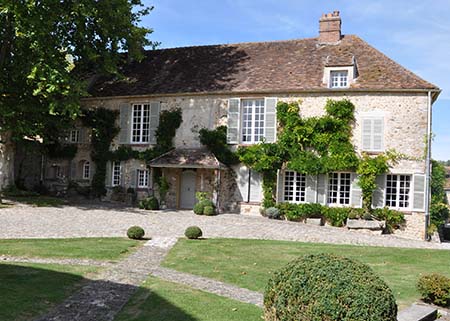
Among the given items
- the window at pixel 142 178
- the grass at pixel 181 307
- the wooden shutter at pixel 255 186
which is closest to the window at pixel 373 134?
the wooden shutter at pixel 255 186

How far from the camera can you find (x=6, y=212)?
17.6m

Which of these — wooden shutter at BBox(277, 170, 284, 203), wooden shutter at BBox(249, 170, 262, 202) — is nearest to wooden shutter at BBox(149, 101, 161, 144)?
wooden shutter at BBox(249, 170, 262, 202)

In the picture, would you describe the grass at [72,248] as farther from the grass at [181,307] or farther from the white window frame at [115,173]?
the white window frame at [115,173]

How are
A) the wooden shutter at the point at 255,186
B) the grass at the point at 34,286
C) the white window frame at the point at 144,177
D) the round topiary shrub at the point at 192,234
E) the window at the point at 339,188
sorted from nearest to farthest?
the grass at the point at 34,286
the round topiary shrub at the point at 192,234
the window at the point at 339,188
the wooden shutter at the point at 255,186
the white window frame at the point at 144,177

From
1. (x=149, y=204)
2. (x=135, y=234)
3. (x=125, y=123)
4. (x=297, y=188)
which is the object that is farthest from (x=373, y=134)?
(x=125, y=123)

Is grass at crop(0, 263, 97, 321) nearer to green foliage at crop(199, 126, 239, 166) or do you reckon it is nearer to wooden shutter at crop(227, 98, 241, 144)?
green foliage at crop(199, 126, 239, 166)

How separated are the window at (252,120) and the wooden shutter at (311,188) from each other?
10.5 feet

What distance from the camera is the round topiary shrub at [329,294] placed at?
4.75m

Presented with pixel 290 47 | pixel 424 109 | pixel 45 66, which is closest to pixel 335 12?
pixel 290 47

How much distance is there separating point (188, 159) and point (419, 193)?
1095 centimetres

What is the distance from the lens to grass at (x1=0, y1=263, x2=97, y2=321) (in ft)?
21.0

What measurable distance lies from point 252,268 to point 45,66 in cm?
1328

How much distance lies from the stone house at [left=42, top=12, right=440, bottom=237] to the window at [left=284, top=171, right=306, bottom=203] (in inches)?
1.9

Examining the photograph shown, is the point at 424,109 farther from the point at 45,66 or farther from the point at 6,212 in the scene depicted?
the point at 6,212
